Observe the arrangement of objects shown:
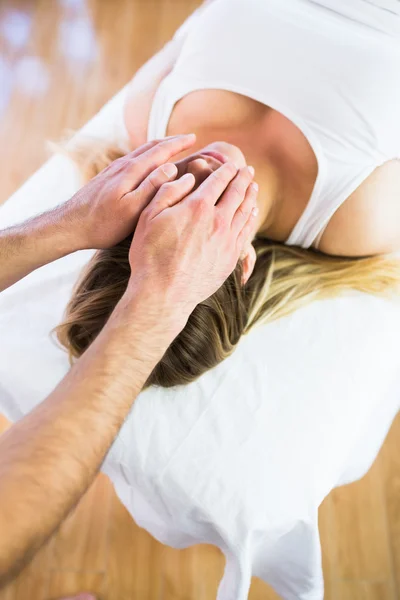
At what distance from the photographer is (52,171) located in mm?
1354

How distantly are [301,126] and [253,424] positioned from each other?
629 millimetres

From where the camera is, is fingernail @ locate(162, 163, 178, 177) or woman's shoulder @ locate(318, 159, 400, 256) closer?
fingernail @ locate(162, 163, 178, 177)

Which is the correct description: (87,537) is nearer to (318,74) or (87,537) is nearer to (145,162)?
(145,162)

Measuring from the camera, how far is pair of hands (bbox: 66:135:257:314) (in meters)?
0.82

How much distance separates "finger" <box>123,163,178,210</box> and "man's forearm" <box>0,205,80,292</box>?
0.13 metres

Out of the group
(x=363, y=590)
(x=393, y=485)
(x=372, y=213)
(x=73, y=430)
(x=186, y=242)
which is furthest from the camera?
(x=393, y=485)

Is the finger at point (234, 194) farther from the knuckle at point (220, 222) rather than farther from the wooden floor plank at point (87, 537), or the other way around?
the wooden floor plank at point (87, 537)

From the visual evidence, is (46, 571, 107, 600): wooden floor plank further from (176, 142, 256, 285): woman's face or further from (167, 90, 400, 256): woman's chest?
(167, 90, 400, 256): woman's chest

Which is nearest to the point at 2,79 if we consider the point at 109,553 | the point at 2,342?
the point at 2,342

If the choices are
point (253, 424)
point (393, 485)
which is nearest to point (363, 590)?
point (393, 485)

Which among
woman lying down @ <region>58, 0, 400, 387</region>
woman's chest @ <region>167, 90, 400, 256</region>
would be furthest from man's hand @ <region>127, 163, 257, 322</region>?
woman's chest @ <region>167, 90, 400, 256</region>

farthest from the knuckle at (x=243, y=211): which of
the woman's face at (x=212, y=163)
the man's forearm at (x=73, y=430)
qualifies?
the man's forearm at (x=73, y=430)

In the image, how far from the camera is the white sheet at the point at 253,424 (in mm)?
987

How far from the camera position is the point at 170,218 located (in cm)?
82
